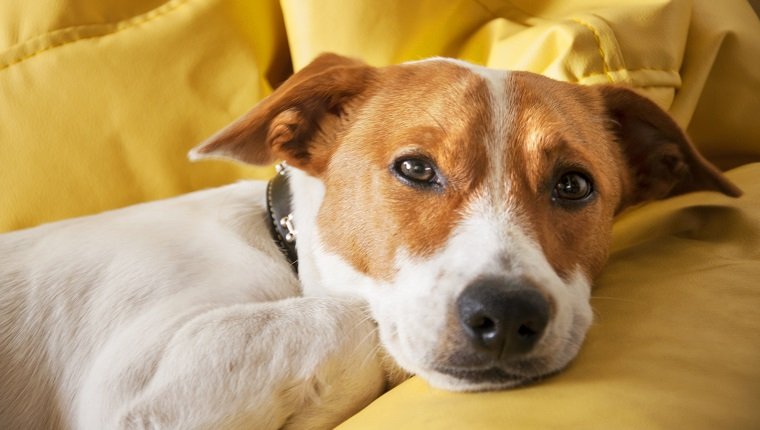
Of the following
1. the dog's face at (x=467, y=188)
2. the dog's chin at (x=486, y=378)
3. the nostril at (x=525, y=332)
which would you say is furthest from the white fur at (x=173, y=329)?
the nostril at (x=525, y=332)

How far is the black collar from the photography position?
178 cm

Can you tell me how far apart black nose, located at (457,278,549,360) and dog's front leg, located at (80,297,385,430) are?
315mm

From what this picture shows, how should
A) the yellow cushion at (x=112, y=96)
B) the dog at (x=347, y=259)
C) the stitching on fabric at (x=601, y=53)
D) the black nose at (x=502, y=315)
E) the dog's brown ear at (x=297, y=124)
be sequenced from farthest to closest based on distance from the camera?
the yellow cushion at (x=112, y=96) < the stitching on fabric at (x=601, y=53) < the dog's brown ear at (x=297, y=124) < the dog at (x=347, y=259) < the black nose at (x=502, y=315)

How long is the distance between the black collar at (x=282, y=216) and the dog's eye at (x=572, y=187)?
24.1 inches

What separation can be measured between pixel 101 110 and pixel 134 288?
708 mm

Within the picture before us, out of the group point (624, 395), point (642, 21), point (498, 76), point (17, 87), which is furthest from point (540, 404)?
Result: point (17, 87)

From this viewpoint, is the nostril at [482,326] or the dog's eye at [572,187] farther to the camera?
the dog's eye at [572,187]

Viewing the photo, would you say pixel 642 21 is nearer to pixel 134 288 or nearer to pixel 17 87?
pixel 134 288

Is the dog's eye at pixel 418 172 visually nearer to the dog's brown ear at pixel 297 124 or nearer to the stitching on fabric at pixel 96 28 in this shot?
the dog's brown ear at pixel 297 124

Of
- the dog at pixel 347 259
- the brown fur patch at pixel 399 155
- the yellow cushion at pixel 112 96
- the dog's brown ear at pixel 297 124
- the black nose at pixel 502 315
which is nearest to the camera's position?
the black nose at pixel 502 315

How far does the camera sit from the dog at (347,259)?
1.29 m

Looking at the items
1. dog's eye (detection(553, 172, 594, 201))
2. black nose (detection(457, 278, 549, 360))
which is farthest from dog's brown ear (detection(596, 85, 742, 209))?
black nose (detection(457, 278, 549, 360))

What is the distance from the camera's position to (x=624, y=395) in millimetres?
1081

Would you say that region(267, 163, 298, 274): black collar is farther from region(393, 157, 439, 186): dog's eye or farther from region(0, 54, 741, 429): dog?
region(393, 157, 439, 186): dog's eye
